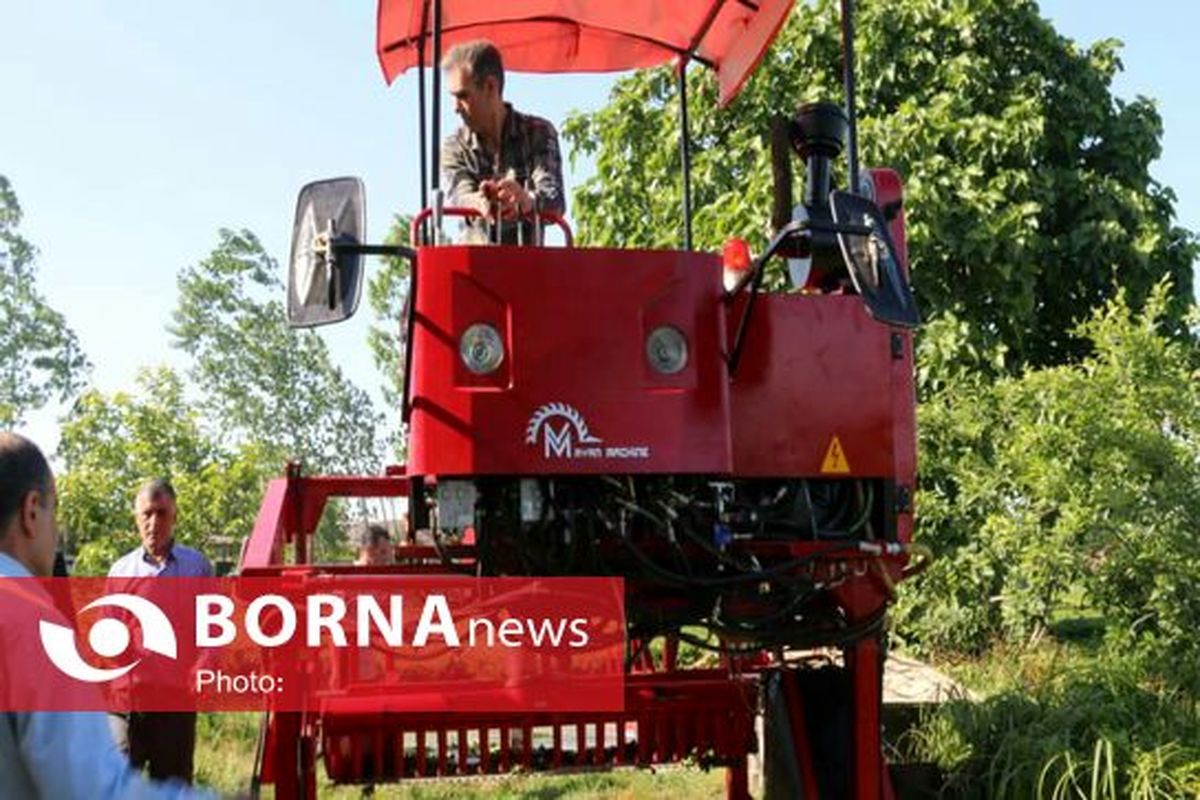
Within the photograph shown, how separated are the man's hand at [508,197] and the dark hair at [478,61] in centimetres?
56

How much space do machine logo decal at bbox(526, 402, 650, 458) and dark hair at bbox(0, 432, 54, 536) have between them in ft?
5.30

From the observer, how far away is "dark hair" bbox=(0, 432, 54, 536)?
251cm

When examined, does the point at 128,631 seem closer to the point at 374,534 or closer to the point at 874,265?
the point at 374,534

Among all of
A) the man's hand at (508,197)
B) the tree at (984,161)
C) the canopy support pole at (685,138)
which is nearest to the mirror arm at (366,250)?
the man's hand at (508,197)

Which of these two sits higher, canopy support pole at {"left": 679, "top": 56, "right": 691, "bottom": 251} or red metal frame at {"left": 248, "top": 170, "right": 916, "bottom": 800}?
canopy support pole at {"left": 679, "top": 56, "right": 691, "bottom": 251}

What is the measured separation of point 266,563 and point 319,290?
146cm

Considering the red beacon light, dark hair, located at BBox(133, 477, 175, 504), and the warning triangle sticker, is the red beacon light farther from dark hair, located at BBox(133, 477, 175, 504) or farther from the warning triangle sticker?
dark hair, located at BBox(133, 477, 175, 504)

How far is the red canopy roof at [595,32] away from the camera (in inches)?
224

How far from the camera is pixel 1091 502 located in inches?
298

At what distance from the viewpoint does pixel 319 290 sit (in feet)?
12.8

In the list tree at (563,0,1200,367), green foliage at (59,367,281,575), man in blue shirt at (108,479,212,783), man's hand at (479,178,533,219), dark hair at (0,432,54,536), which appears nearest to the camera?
dark hair at (0,432,54,536)

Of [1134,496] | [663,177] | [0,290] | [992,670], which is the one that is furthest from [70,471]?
[0,290]

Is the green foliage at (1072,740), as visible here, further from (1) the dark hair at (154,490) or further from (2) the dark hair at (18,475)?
(2) the dark hair at (18,475)

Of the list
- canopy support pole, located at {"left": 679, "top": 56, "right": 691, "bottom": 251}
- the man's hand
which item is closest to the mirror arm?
the man's hand
